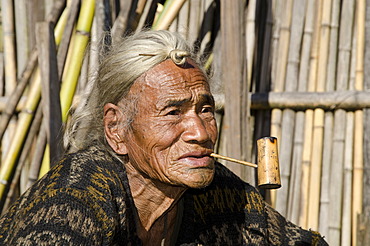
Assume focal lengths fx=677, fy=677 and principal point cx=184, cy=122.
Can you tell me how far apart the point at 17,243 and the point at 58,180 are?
10.8 inches

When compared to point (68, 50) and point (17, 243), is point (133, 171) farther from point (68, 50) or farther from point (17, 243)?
point (68, 50)

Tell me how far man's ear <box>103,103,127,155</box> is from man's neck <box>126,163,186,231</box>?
3.3 inches

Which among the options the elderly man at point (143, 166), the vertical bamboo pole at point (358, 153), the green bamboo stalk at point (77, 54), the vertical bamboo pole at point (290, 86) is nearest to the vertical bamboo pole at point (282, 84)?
the vertical bamboo pole at point (290, 86)

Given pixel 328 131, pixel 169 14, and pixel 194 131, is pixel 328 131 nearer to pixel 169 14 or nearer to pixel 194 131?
pixel 169 14

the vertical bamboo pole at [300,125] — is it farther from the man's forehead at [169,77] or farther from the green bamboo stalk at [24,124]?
the man's forehead at [169,77]

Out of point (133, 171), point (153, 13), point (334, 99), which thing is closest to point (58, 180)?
point (133, 171)

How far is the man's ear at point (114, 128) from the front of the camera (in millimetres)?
2601

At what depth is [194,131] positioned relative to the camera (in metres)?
2.45

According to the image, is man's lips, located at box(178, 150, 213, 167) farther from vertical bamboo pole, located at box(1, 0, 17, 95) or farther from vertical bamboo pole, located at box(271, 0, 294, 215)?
vertical bamboo pole, located at box(1, 0, 17, 95)

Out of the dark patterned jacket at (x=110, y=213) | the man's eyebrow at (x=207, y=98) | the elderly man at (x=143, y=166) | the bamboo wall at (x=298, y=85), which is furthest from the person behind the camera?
the bamboo wall at (x=298, y=85)

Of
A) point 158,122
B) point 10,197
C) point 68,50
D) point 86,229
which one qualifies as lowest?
point 10,197

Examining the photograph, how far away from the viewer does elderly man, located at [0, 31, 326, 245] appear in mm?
2277

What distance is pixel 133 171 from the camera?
2.60m

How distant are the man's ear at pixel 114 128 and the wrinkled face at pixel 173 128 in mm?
60
